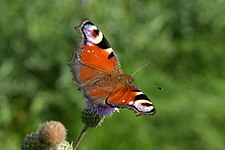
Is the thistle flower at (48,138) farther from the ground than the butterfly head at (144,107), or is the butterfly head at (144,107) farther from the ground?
the butterfly head at (144,107)

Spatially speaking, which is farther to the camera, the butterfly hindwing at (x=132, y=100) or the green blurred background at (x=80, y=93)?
the green blurred background at (x=80, y=93)

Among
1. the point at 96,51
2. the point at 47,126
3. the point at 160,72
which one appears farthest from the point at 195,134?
the point at 47,126

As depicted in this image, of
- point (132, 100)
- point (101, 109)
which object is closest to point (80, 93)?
point (101, 109)

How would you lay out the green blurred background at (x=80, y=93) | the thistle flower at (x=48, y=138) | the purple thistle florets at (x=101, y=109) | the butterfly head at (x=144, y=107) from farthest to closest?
1. the green blurred background at (x=80, y=93)
2. the purple thistle florets at (x=101, y=109)
3. the butterfly head at (x=144, y=107)
4. the thistle flower at (x=48, y=138)

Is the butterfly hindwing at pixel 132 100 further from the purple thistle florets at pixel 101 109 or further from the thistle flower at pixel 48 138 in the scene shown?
the thistle flower at pixel 48 138

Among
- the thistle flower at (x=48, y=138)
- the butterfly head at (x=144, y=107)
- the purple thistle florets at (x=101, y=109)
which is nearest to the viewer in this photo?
the thistle flower at (x=48, y=138)

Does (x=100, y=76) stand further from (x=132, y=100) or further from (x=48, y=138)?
(x=48, y=138)

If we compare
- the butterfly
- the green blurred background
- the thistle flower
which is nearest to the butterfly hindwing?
the butterfly

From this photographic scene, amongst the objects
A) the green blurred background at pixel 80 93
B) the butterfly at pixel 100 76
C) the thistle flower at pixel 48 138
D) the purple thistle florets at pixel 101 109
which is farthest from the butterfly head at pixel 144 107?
the green blurred background at pixel 80 93
